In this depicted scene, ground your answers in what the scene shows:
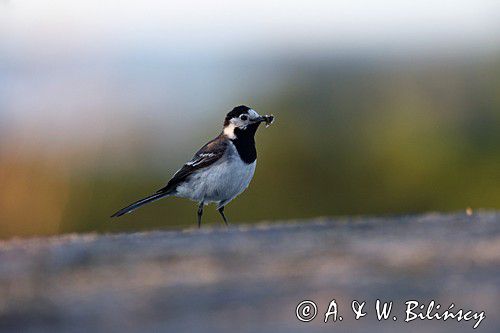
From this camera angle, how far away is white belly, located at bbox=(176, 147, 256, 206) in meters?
9.05

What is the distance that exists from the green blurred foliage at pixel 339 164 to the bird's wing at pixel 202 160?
213 inches

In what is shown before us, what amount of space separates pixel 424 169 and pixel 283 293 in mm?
18136

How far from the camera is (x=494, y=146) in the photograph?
21969 millimetres

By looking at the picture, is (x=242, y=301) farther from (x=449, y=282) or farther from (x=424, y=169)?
(x=424, y=169)

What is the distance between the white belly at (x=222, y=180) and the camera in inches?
356

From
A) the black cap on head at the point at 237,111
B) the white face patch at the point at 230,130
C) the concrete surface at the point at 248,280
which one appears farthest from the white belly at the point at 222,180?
the concrete surface at the point at 248,280

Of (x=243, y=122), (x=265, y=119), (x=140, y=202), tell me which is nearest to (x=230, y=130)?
(x=243, y=122)

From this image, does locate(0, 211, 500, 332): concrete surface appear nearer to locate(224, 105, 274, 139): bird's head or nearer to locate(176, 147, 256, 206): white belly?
locate(176, 147, 256, 206): white belly

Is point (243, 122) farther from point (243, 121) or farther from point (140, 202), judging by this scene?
point (140, 202)

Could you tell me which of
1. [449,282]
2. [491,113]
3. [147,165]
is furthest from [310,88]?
[449,282]

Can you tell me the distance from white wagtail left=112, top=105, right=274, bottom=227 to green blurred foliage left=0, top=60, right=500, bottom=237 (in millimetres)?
5484

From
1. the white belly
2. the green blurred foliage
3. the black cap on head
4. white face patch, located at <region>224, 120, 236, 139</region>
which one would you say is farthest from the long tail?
the green blurred foliage

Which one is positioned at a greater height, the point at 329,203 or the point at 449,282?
the point at 329,203

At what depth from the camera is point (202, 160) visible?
949 centimetres
